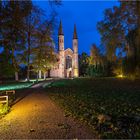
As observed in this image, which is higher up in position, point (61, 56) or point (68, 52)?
point (68, 52)

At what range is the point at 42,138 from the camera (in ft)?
19.5

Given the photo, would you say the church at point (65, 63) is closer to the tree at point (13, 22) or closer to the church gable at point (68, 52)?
the church gable at point (68, 52)

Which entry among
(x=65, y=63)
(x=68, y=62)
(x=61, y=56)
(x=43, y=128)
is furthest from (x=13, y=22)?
(x=68, y=62)

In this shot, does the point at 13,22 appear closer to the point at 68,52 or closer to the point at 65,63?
the point at 65,63

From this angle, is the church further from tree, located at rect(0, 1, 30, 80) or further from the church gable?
tree, located at rect(0, 1, 30, 80)

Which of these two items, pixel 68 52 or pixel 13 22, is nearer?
pixel 13 22

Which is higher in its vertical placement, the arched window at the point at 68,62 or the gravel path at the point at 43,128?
the arched window at the point at 68,62

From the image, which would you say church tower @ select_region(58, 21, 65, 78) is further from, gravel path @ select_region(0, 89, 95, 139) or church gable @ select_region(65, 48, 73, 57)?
gravel path @ select_region(0, 89, 95, 139)

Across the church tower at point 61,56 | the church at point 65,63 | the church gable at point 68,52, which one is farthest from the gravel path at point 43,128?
the church gable at point 68,52

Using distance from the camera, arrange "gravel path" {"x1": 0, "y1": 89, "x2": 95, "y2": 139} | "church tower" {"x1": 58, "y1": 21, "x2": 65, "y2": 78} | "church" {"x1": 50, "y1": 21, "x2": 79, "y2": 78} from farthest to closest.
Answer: "church" {"x1": 50, "y1": 21, "x2": 79, "y2": 78} < "church tower" {"x1": 58, "y1": 21, "x2": 65, "y2": 78} < "gravel path" {"x1": 0, "y1": 89, "x2": 95, "y2": 139}

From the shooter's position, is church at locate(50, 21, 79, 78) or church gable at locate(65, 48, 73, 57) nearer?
church at locate(50, 21, 79, 78)

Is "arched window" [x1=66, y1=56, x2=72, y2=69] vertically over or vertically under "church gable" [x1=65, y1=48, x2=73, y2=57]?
under

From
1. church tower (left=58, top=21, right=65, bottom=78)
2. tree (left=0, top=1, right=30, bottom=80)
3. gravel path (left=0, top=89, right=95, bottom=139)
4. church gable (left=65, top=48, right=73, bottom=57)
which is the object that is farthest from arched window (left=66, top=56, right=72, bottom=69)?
gravel path (left=0, top=89, right=95, bottom=139)

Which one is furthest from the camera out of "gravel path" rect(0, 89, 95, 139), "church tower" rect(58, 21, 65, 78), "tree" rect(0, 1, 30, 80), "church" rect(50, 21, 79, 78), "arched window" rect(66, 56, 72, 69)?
"arched window" rect(66, 56, 72, 69)
